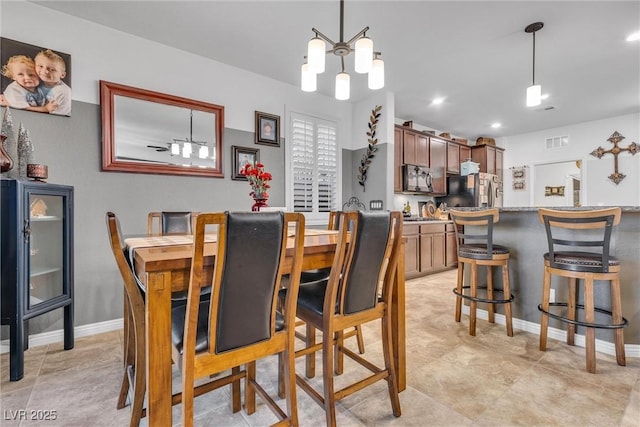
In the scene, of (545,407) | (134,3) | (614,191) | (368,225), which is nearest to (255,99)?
(134,3)

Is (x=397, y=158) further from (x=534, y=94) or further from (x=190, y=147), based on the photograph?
(x=190, y=147)

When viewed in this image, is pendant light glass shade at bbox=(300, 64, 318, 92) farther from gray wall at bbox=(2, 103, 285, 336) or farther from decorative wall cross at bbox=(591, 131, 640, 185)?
decorative wall cross at bbox=(591, 131, 640, 185)

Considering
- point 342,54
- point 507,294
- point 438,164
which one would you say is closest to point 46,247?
point 342,54

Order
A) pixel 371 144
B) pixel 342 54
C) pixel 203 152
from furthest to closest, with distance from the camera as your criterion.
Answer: pixel 371 144 < pixel 203 152 < pixel 342 54

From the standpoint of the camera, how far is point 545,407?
4.98 feet

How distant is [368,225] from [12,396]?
218cm

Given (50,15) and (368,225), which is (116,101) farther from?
(368,225)

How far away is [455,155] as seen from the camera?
5609mm

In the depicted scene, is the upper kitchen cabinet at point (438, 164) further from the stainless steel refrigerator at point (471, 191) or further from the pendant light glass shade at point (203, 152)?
the pendant light glass shade at point (203, 152)

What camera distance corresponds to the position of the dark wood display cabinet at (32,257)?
1.83 meters

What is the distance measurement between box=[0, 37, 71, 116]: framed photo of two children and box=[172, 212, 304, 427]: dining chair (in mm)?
2320

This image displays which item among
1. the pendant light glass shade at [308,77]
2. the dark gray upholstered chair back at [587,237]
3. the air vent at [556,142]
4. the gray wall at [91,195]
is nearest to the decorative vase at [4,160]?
the gray wall at [91,195]

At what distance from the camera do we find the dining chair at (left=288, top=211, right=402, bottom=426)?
1.30m

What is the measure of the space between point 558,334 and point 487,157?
176 inches
